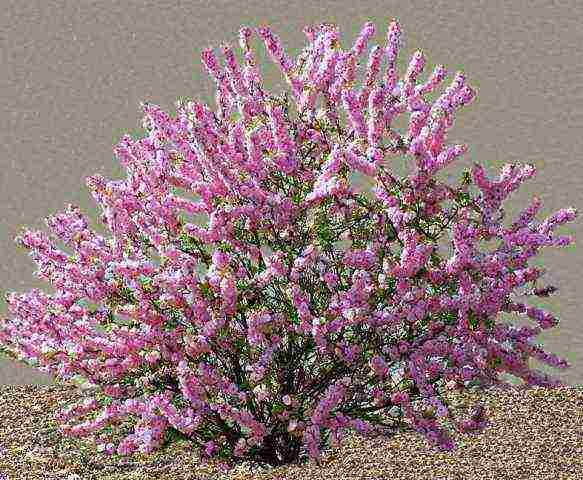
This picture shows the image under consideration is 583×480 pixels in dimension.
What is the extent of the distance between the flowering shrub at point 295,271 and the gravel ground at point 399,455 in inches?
13.9

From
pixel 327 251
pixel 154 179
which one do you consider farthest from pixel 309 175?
pixel 154 179

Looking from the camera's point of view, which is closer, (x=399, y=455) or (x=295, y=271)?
(x=295, y=271)

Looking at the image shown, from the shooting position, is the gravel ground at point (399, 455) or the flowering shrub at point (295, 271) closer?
the flowering shrub at point (295, 271)

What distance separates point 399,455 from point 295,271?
197 centimetres

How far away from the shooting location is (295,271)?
575cm

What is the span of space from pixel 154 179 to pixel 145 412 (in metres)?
1.35

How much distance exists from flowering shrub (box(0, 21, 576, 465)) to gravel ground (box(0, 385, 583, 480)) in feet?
1.16

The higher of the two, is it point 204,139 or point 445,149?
point 204,139

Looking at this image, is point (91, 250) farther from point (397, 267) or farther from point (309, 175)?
point (397, 267)

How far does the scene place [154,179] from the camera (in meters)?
6.16

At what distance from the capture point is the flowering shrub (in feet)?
19.0

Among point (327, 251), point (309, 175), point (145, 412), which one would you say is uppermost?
point (309, 175)

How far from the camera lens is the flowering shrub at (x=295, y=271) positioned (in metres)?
5.80

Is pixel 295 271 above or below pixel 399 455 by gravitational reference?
above
